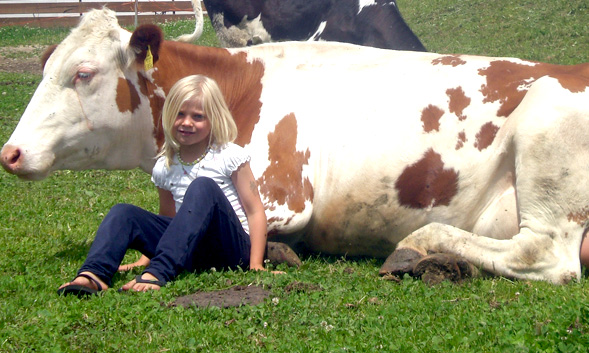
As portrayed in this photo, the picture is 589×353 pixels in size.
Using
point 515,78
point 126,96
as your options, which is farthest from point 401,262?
point 126,96

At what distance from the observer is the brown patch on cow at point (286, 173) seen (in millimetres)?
5426

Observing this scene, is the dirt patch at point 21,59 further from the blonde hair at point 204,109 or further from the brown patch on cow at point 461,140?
the brown patch on cow at point 461,140

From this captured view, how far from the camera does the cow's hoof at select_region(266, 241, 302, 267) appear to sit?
5.22 meters

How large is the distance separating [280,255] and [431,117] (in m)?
1.45

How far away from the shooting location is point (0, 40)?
88.6 ft

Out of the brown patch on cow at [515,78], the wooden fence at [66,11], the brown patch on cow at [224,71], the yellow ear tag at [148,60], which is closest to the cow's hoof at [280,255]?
the brown patch on cow at [224,71]

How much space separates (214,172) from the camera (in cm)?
511

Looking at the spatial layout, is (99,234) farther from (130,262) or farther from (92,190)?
(92,190)

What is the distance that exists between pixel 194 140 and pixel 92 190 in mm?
3590

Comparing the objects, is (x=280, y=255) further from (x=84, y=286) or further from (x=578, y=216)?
(x=578, y=216)

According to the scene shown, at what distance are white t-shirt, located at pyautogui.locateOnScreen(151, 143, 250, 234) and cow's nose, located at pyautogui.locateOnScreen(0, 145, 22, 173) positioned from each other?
97cm

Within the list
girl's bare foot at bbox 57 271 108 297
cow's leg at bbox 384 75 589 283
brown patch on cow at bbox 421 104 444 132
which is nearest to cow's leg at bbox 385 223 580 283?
cow's leg at bbox 384 75 589 283

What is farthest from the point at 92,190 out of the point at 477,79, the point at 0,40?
the point at 0,40

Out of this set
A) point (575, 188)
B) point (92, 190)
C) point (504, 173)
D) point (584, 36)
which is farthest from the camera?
point (584, 36)
